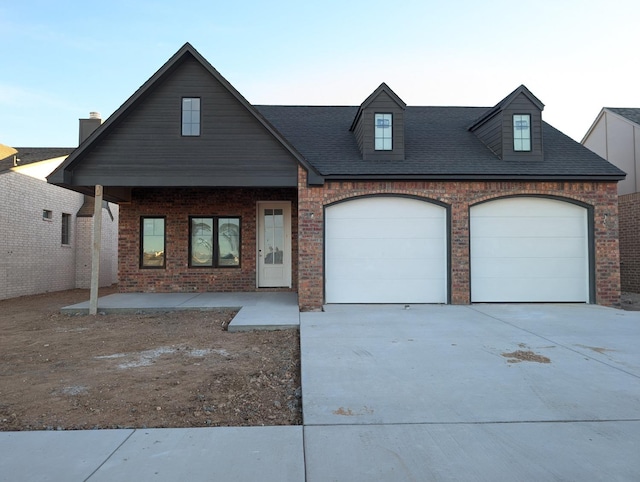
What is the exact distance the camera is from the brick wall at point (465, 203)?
9609mm

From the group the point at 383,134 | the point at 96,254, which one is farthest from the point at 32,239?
the point at 383,134

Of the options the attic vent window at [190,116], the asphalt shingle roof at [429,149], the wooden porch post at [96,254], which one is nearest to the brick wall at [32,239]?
the wooden porch post at [96,254]

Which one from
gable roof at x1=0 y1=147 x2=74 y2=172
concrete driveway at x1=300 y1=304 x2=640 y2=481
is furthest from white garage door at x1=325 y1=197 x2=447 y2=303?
gable roof at x1=0 y1=147 x2=74 y2=172

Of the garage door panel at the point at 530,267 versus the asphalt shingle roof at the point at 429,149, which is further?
the garage door panel at the point at 530,267

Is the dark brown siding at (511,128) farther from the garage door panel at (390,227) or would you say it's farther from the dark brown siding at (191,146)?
the dark brown siding at (191,146)

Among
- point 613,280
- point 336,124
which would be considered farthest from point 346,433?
point 336,124

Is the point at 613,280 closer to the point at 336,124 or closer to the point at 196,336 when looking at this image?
the point at 336,124

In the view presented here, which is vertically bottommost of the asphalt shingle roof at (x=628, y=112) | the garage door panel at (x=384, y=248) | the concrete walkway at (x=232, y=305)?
the concrete walkway at (x=232, y=305)

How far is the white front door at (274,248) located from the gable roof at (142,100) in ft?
10.4

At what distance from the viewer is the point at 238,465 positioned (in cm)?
278

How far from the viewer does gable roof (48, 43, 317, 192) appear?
30.0 feet

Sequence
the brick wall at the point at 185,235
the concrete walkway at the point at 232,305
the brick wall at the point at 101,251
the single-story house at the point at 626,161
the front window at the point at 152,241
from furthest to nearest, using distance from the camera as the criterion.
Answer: the brick wall at the point at 101,251 < the single-story house at the point at 626,161 < the front window at the point at 152,241 < the brick wall at the point at 185,235 < the concrete walkway at the point at 232,305

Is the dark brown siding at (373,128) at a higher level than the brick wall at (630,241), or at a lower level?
higher

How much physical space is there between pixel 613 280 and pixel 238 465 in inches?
406
